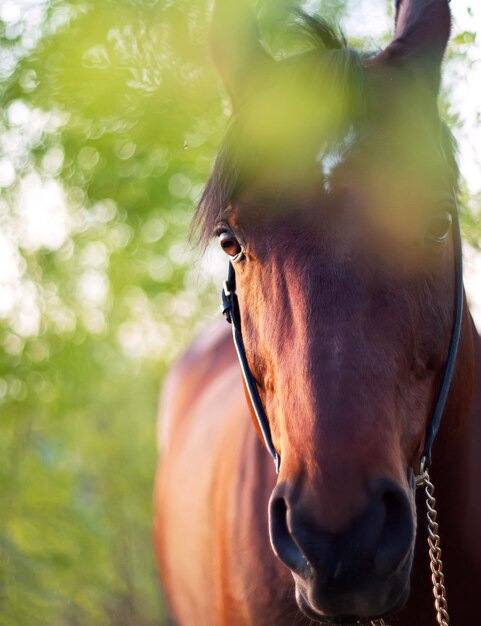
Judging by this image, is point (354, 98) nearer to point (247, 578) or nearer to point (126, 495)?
point (247, 578)

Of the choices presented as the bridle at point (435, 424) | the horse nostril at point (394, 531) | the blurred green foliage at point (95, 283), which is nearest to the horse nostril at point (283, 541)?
the horse nostril at point (394, 531)

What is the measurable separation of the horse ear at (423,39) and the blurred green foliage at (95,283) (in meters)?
0.59

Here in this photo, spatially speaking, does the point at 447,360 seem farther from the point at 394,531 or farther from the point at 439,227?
the point at 394,531

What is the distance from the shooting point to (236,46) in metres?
2.18

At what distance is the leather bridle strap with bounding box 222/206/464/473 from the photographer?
5.89 ft

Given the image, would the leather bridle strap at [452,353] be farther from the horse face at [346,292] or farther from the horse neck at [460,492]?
the horse neck at [460,492]

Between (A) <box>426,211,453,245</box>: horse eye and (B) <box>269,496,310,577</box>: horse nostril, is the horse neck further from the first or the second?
(B) <box>269,496,310,577</box>: horse nostril

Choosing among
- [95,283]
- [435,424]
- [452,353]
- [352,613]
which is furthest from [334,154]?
[95,283]

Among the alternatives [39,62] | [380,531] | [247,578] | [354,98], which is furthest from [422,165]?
[39,62]

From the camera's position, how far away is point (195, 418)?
414 cm

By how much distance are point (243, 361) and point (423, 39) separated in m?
1.06

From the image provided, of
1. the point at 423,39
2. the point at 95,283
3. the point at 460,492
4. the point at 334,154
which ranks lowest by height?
the point at 95,283

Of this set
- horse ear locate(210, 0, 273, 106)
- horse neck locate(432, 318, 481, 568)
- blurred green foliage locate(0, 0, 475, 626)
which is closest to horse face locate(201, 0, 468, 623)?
horse ear locate(210, 0, 273, 106)

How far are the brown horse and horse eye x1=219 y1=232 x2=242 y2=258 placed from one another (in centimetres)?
1
